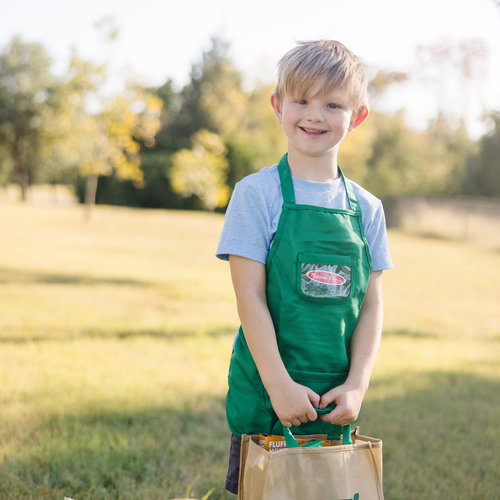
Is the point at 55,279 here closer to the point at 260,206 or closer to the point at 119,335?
the point at 119,335

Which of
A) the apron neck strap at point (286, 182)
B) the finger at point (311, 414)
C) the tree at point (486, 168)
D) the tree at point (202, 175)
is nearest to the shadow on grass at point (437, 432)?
the finger at point (311, 414)

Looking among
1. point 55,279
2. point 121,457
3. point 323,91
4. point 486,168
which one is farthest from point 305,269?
point 486,168

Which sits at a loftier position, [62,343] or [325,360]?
[325,360]

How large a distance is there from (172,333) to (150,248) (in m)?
7.90

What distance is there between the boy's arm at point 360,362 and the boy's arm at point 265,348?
6cm

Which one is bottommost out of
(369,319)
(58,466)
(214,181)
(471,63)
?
(58,466)

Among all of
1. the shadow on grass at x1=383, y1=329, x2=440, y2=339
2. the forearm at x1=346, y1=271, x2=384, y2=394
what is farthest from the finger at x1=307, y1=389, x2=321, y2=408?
the shadow on grass at x1=383, y1=329, x2=440, y2=339

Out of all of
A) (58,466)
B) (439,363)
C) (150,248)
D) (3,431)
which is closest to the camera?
(58,466)

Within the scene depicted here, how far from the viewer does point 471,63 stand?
33.2m

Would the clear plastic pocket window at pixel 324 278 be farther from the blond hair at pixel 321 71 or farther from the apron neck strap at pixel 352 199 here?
the blond hair at pixel 321 71

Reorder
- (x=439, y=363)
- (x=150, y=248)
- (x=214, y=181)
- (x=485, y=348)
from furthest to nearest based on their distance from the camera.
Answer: (x=214, y=181), (x=150, y=248), (x=485, y=348), (x=439, y=363)

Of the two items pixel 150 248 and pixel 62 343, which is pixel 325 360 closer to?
pixel 62 343

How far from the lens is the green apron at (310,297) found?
166 centimetres

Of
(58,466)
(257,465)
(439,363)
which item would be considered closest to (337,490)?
(257,465)
